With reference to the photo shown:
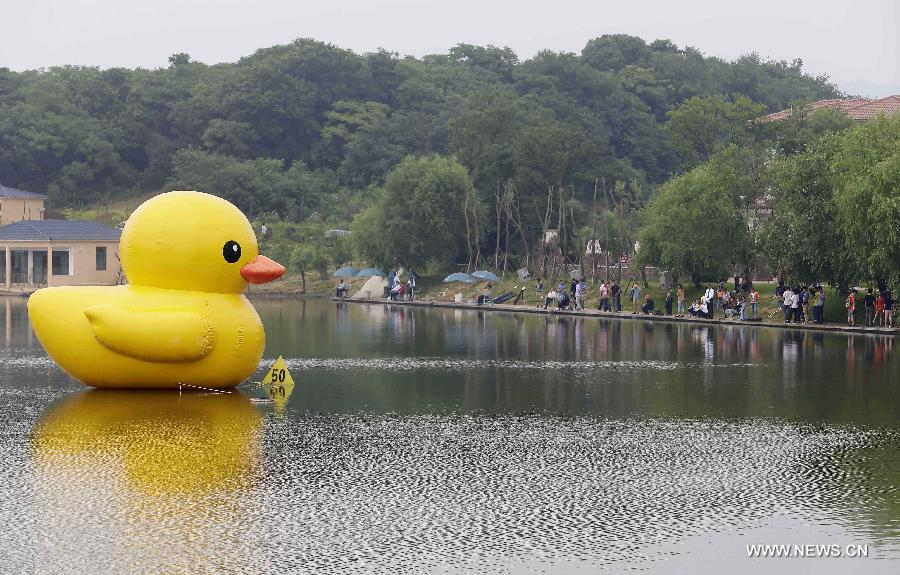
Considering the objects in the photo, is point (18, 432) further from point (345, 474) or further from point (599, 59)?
point (599, 59)

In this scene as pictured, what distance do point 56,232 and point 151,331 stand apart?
53649mm

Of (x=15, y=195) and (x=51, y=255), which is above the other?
(x=15, y=195)

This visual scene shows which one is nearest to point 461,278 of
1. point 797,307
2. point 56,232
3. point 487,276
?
point 487,276

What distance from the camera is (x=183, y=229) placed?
25.3m

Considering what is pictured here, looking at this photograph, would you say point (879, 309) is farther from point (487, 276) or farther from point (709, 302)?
point (487, 276)

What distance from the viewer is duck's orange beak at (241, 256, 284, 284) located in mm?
25703

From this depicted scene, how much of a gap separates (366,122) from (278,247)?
2964 centimetres

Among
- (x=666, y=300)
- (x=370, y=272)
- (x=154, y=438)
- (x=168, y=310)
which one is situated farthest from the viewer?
(x=370, y=272)

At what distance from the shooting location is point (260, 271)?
25734mm

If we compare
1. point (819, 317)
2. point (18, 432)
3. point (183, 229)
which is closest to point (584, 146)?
point (819, 317)

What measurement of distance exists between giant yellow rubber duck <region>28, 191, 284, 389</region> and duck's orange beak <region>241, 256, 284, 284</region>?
2 cm

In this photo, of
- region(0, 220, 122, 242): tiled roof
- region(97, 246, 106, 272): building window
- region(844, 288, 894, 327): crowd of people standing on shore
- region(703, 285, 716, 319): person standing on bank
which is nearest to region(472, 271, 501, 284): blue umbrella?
region(703, 285, 716, 319): person standing on bank

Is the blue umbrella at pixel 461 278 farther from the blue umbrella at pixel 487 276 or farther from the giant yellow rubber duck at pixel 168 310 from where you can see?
the giant yellow rubber duck at pixel 168 310

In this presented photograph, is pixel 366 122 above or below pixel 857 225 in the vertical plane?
above
